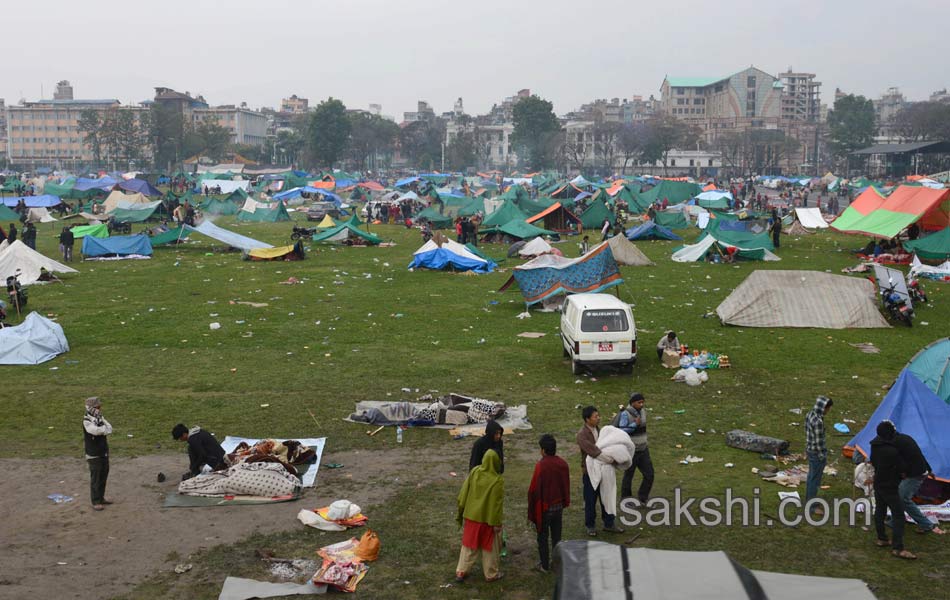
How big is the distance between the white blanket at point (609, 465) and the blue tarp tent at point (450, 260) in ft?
67.7

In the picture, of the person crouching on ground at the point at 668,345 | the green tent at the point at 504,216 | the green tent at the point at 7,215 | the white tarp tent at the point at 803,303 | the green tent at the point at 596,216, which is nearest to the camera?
the person crouching on ground at the point at 668,345

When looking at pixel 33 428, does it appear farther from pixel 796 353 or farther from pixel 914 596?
pixel 796 353

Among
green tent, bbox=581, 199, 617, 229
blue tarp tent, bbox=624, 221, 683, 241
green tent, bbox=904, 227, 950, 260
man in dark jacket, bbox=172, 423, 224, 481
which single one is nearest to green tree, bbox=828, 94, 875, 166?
green tent, bbox=581, 199, 617, 229

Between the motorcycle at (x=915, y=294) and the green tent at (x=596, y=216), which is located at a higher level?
the green tent at (x=596, y=216)

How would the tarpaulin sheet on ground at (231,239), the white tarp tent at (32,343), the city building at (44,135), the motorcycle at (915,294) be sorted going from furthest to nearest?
the city building at (44,135) → the tarpaulin sheet on ground at (231,239) → the motorcycle at (915,294) → the white tarp tent at (32,343)

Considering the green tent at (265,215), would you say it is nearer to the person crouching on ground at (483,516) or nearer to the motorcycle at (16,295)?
the motorcycle at (16,295)

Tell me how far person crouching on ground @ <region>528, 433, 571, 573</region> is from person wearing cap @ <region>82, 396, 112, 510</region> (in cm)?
496

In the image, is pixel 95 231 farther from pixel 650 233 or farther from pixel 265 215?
pixel 650 233

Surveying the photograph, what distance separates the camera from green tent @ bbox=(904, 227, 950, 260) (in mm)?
28859

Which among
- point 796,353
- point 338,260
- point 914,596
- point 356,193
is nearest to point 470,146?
point 356,193

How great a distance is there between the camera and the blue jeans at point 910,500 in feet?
28.6

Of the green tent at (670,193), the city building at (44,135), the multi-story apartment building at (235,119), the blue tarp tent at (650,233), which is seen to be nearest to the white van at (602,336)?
the blue tarp tent at (650,233)

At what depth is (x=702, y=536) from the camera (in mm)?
8992

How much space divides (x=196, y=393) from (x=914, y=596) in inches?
444
